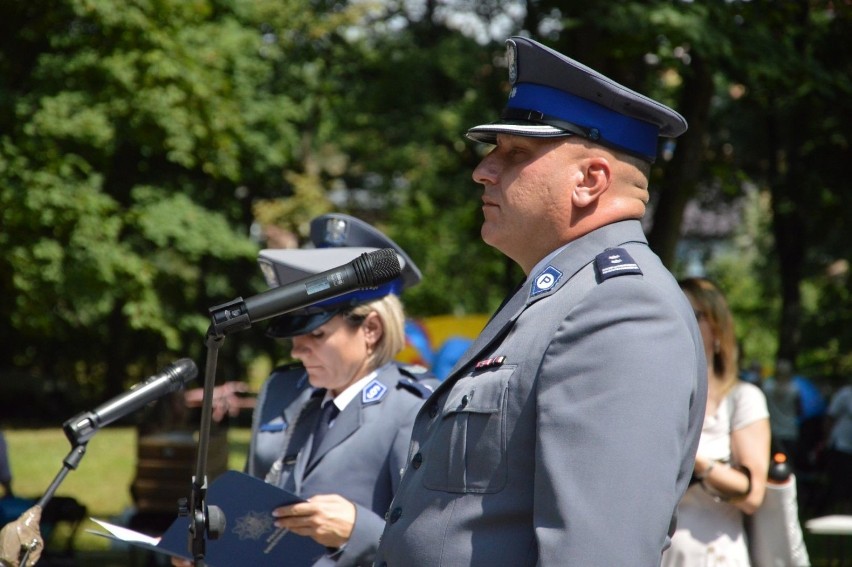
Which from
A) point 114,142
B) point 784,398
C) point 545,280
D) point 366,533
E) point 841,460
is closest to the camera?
point 545,280

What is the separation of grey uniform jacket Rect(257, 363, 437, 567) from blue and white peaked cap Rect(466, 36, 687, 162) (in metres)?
1.31

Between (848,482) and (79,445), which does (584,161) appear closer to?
(79,445)

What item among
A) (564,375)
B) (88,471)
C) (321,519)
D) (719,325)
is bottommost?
(88,471)

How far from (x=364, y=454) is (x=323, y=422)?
0.73 feet

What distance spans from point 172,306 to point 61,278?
23.1 feet

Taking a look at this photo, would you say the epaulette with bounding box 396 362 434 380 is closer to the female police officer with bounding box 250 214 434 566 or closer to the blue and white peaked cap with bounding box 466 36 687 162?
the female police officer with bounding box 250 214 434 566

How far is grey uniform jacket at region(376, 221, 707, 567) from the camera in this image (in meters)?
1.80

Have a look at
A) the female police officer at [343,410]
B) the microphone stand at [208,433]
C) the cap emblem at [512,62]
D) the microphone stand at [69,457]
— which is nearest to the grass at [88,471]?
the female police officer at [343,410]

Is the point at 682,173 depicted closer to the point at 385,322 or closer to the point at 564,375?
the point at 385,322

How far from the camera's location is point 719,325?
3.91m

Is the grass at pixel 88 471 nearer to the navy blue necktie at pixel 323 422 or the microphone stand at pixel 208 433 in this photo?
the navy blue necktie at pixel 323 422

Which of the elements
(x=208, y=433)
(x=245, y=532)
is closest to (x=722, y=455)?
(x=245, y=532)

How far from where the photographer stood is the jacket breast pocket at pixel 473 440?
6.41 ft

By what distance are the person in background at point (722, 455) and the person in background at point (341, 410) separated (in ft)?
3.58
